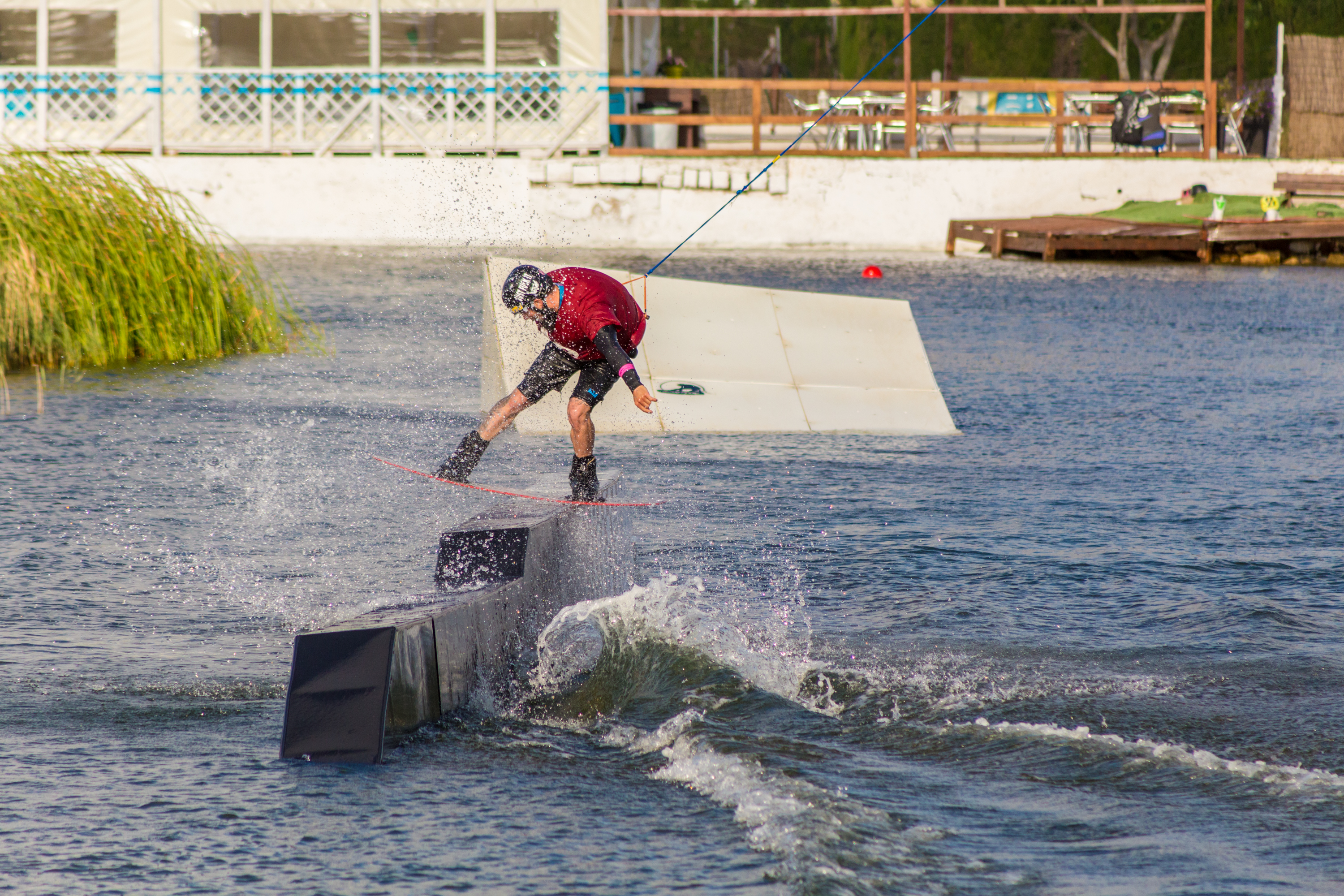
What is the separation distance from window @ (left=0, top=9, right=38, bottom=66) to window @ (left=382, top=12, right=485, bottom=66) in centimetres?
585

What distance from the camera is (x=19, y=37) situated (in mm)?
25469

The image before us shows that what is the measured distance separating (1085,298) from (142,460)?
11.9 metres

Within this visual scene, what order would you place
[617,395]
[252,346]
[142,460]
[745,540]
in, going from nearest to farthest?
1. [745,540]
2. [142,460]
3. [617,395]
4. [252,346]

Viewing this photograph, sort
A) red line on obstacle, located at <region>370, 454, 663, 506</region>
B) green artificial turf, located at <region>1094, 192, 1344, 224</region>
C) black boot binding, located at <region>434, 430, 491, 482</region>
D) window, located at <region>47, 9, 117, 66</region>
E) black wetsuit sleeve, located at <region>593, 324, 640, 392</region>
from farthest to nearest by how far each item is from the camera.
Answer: window, located at <region>47, 9, 117, 66</region>
green artificial turf, located at <region>1094, 192, 1344, 224</region>
black boot binding, located at <region>434, 430, 491, 482</region>
black wetsuit sleeve, located at <region>593, 324, 640, 392</region>
red line on obstacle, located at <region>370, 454, 663, 506</region>

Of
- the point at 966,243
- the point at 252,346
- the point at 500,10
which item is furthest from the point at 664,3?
the point at 252,346

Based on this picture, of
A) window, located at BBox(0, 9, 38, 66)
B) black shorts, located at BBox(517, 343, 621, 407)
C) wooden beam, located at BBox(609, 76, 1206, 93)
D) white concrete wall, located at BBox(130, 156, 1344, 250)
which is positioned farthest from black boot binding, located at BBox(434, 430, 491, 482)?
window, located at BBox(0, 9, 38, 66)

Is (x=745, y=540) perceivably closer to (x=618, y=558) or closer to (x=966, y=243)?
(x=618, y=558)

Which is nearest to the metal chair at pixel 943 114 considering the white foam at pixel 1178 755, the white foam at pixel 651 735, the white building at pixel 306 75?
the white building at pixel 306 75

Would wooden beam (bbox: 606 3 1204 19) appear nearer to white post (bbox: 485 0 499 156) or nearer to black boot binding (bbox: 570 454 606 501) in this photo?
white post (bbox: 485 0 499 156)

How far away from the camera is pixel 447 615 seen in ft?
15.6

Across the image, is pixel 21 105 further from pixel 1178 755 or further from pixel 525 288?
pixel 1178 755

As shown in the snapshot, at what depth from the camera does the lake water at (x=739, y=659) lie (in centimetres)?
384

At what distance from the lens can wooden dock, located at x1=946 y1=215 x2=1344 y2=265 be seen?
21.3 meters

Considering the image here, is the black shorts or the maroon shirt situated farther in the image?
the black shorts
